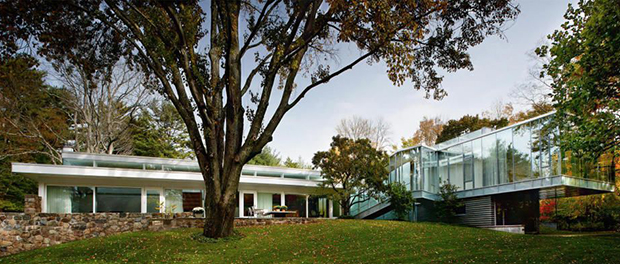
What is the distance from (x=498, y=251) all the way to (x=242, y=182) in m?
14.6

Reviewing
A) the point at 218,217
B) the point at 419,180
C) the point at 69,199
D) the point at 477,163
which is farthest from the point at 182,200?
the point at 477,163

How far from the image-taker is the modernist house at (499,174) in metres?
17.6

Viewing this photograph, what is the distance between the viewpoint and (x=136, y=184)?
20.7m

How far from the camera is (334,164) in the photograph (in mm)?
21719

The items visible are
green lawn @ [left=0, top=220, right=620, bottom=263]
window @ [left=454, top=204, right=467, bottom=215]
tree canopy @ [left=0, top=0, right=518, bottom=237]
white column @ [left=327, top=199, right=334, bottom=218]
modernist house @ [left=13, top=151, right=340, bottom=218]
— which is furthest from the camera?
white column @ [left=327, top=199, right=334, bottom=218]

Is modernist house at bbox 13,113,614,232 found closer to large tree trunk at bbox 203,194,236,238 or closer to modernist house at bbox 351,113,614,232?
modernist house at bbox 351,113,614,232

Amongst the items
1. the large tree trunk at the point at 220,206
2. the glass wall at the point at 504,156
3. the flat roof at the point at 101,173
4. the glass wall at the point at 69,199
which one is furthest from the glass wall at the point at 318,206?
the large tree trunk at the point at 220,206

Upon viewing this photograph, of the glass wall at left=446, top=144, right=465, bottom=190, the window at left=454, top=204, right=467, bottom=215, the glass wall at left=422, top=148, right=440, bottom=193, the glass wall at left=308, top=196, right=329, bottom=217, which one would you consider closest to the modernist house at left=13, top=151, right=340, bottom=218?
the glass wall at left=308, top=196, right=329, bottom=217

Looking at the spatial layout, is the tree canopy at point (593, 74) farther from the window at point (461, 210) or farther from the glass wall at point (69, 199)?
the glass wall at point (69, 199)

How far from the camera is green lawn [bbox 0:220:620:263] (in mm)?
9633

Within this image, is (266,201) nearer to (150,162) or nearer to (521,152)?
(150,162)

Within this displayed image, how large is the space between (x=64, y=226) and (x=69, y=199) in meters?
4.90

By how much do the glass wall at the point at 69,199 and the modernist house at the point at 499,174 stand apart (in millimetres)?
13756

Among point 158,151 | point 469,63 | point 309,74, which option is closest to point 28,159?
point 158,151
